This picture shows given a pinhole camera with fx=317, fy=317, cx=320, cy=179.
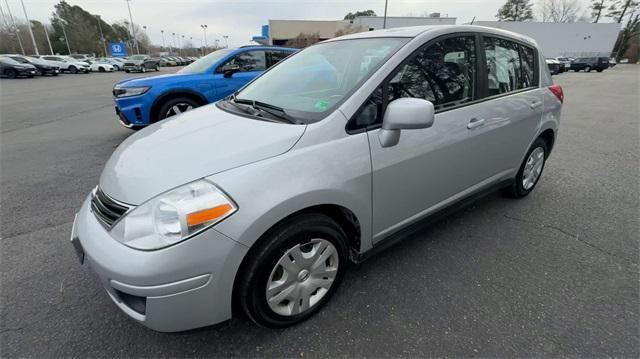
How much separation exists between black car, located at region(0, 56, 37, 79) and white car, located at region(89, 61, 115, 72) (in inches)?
405

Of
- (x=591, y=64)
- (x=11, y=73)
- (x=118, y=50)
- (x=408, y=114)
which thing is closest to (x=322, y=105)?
(x=408, y=114)

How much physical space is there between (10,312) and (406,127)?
2706mm

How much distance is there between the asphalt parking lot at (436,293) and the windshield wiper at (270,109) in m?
1.22

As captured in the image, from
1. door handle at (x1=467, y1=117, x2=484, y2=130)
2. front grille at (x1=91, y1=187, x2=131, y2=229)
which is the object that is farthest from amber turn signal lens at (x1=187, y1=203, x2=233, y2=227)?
door handle at (x1=467, y1=117, x2=484, y2=130)

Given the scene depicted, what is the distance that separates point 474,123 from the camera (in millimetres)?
2426

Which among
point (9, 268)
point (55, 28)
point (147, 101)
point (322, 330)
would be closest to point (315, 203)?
point (322, 330)

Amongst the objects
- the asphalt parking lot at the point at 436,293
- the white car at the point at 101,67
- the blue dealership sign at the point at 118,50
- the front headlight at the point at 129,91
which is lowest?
the asphalt parking lot at the point at 436,293

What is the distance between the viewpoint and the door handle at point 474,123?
2396 mm

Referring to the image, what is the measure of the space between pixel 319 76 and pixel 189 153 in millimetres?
1184

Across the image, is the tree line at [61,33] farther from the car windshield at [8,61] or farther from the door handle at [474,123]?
the door handle at [474,123]

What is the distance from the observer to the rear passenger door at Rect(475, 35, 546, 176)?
2.61 metres

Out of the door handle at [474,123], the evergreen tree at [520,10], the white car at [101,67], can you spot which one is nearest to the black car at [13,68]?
the white car at [101,67]

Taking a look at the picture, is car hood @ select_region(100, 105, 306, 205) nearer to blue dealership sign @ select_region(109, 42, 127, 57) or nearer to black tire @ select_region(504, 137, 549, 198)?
black tire @ select_region(504, 137, 549, 198)

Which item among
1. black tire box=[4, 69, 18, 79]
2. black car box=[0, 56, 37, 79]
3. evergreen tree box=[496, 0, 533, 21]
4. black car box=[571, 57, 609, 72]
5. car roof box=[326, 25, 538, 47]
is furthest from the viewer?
evergreen tree box=[496, 0, 533, 21]
